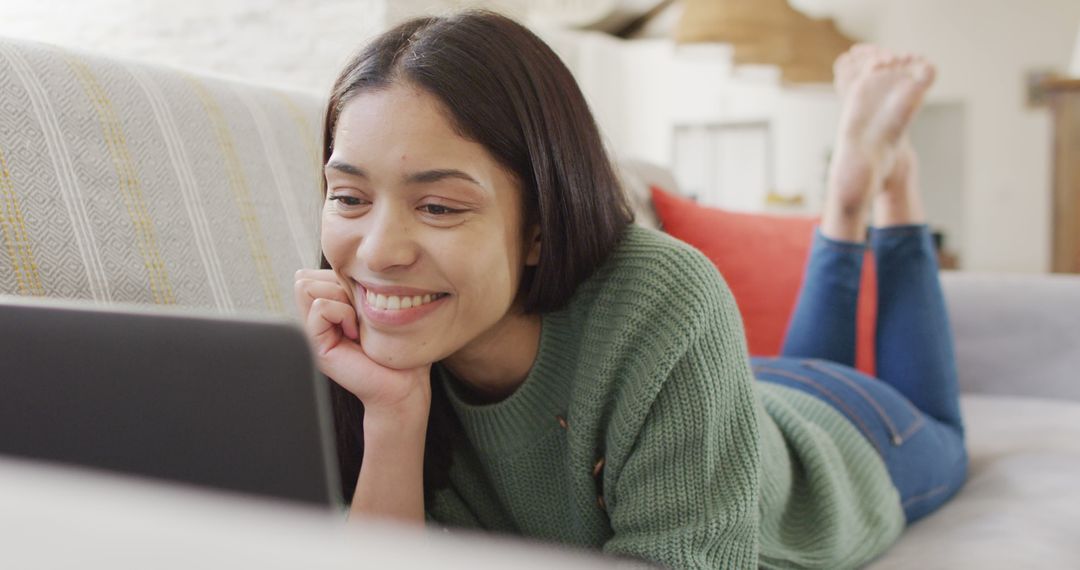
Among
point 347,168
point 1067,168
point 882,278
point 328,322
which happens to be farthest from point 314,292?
point 1067,168

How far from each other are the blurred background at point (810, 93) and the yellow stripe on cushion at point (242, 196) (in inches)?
134

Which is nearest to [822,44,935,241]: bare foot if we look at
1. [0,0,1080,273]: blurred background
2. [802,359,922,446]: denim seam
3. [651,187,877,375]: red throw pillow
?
[651,187,877,375]: red throw pillow

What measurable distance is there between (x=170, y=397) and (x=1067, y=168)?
2.73 metres

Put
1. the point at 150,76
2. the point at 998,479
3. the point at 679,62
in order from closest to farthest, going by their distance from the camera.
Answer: the point at 150,76 < the point at 998,479 < the point at 679,62

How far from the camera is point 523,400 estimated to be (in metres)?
0.88

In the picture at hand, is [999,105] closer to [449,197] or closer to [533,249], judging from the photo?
[533,249]

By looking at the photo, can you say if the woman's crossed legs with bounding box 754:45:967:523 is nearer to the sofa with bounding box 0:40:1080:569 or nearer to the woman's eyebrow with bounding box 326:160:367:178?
the sofa with bounding box 0:40:1080:569

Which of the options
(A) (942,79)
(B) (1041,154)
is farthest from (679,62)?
(B) (1041,154)

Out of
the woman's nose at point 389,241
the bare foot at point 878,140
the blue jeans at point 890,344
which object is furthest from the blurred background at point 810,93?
the woman's nose at point 389,241

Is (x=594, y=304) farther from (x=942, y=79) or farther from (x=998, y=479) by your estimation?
(x=942, y=79)

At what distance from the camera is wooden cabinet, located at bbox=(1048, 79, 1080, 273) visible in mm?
2557

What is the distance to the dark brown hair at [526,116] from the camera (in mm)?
768

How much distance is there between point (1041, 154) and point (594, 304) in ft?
19.0

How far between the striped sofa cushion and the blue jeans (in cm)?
75
